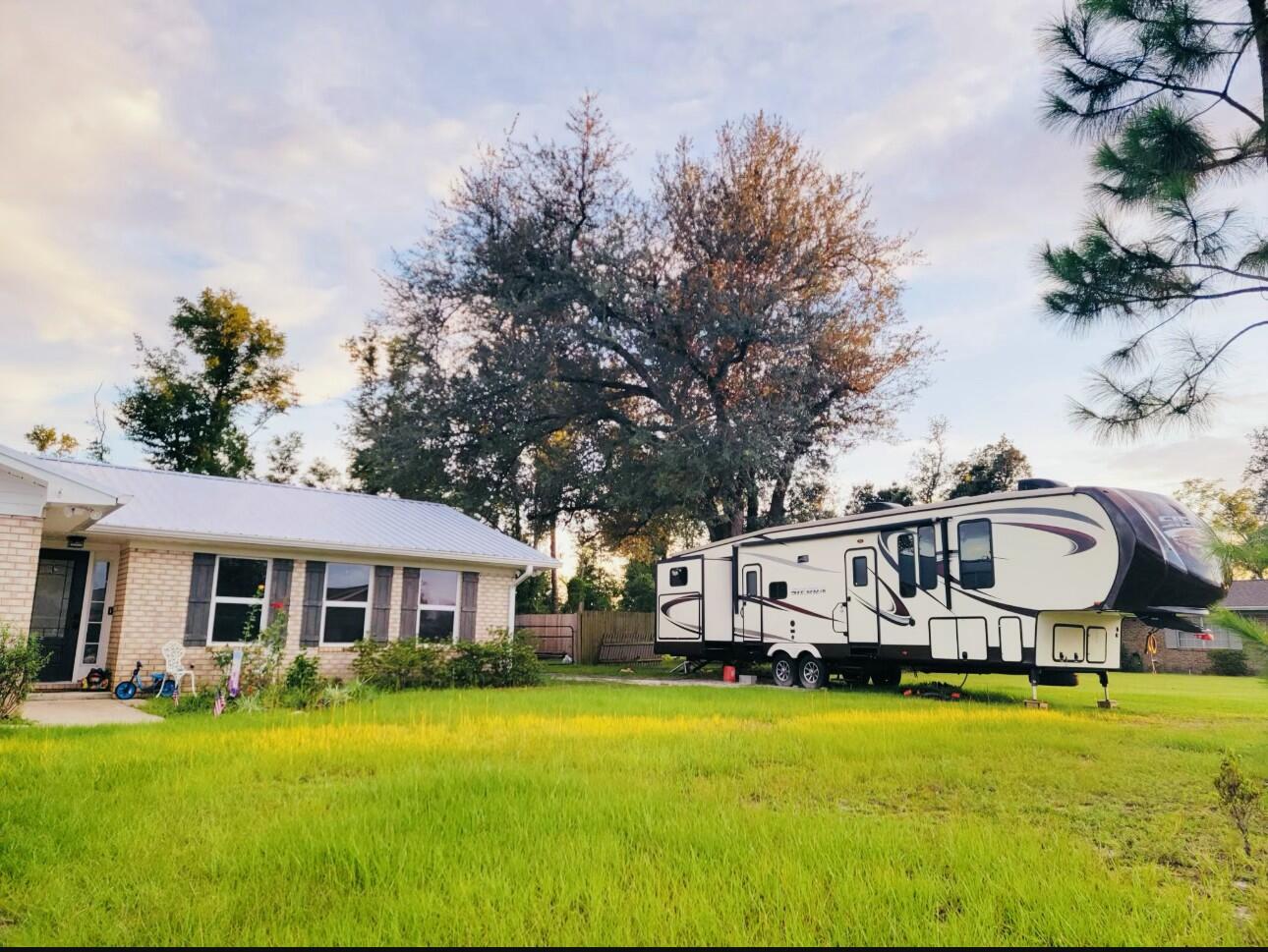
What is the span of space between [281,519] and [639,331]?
9.80 meters

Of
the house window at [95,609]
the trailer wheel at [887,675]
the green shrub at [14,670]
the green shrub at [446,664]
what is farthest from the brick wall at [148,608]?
the trailer wheel at [887,675]

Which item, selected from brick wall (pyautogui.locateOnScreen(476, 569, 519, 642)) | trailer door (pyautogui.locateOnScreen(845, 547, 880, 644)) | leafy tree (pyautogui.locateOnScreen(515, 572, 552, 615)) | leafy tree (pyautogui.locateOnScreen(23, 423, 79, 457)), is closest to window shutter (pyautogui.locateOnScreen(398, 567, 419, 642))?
brick wall (pyautogui.locateOnScreen(476, 569, 519, 642))

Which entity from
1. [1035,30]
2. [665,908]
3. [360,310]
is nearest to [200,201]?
[360,310]

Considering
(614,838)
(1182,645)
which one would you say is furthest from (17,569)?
(1182,645)

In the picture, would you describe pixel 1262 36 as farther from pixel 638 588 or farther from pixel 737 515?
pixel 638 588

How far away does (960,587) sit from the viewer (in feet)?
40.6

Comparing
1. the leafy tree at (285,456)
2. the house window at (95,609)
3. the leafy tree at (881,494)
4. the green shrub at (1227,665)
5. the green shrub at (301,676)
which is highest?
the leafy tree at (285,456)

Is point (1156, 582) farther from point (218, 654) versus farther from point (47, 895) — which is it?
point (218, 654)

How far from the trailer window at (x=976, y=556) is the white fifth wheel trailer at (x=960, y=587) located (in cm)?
2

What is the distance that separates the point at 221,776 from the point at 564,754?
2.55 meters

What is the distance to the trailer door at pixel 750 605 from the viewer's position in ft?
51.7

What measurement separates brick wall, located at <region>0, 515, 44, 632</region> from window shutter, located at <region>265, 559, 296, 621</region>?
4442mm

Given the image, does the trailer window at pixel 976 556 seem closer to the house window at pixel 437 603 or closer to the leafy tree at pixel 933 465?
the house window at pixel 437 603

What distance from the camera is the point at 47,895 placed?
3.54 metres
